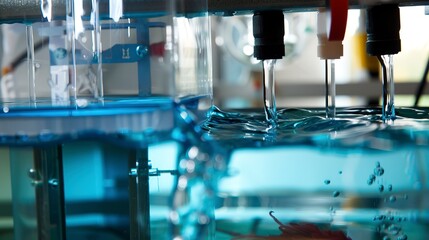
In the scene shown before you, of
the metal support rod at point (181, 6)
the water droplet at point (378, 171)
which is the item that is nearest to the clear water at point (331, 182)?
the water droplet at point (378, 171)

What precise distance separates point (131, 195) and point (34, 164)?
0.32 ft

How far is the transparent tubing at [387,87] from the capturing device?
702 mm

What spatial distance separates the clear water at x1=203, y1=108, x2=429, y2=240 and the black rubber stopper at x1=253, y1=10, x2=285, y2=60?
88 mm

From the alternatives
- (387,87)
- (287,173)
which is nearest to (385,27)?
(387,87)

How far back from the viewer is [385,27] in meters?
0.67

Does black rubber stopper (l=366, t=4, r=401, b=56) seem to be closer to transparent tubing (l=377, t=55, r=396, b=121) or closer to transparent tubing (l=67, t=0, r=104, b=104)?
transparent tubing (l=377, t=55, r=396, b=121)

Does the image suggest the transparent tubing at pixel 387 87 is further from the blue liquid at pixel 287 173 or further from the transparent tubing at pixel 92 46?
the transparent tubing at pixel 92 46

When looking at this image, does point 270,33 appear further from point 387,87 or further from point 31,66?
point 31,66

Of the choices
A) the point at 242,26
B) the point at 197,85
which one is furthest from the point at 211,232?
the point at 242,26

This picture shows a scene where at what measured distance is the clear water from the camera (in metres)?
0.62

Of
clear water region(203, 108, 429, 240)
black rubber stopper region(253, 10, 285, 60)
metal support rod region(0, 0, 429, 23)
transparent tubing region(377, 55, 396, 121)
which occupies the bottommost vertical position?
clear water region(203, 108, 429, 240)

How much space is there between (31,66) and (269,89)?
0.27 meters

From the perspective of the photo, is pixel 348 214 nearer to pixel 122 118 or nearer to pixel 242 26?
pixel 122 118

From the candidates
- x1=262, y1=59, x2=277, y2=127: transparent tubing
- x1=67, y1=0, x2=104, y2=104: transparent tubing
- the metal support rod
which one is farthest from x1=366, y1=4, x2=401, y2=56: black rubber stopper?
x1=67, y1=0, x2=104, y2=104: transparent tubing
